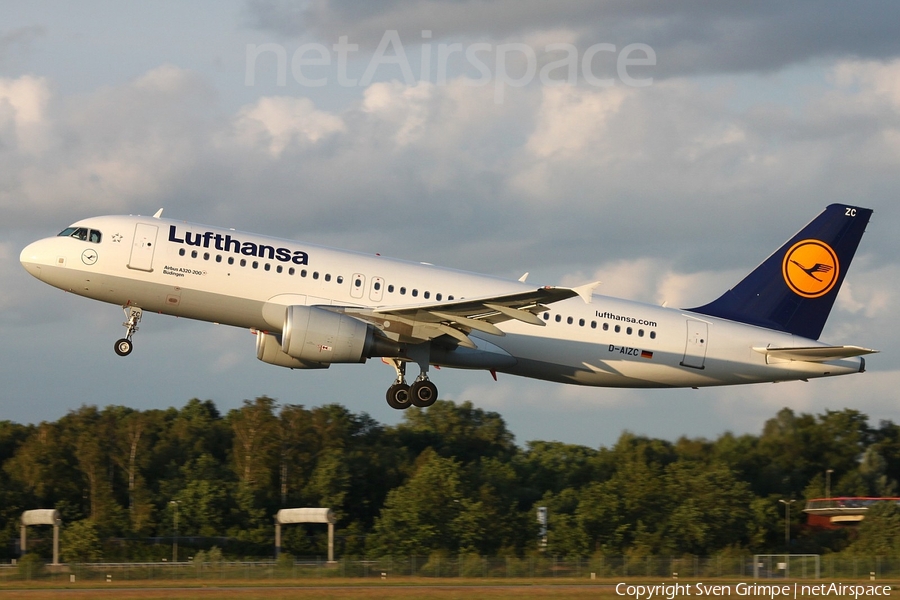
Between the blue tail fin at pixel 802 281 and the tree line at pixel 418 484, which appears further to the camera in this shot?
the tree line at pixel 418 484

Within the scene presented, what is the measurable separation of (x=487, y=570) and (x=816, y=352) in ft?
60.4

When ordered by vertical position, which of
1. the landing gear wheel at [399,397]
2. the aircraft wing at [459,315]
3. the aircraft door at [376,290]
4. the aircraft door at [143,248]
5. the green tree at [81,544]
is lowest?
the green tree at [81,544]

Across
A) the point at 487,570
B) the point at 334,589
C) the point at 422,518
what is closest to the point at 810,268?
the point at 487,570

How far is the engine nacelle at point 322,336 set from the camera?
119ft

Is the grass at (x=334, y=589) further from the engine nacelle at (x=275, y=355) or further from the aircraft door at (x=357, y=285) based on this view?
the aircraft door at (x=357, y=285)

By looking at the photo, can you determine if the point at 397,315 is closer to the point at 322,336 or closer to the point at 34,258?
the point at 322,336

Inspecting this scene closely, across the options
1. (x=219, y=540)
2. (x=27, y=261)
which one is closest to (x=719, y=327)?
(x=27, y=261)

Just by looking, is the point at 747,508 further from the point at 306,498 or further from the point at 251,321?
the point at 251,321

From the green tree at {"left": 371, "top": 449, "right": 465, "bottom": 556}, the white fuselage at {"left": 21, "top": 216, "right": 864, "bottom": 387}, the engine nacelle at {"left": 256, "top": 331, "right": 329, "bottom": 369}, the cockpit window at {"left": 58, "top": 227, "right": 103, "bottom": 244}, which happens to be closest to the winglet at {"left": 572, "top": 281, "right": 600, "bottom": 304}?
the white fuselage at {"left": 21, "top": 216, "right": 864, "bottom": 387}

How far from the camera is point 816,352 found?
3994 cm

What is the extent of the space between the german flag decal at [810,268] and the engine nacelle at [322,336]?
16.4 m

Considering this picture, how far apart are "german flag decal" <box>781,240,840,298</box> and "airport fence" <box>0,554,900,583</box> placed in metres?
11.9

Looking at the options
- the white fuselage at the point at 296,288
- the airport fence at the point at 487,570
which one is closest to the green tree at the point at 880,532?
the airport fence at the point at 487,570

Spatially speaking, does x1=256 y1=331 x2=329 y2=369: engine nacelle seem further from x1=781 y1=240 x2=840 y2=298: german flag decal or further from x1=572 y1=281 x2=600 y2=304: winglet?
x1=781 y1=240 x2=840 y2=298: german flag decal
